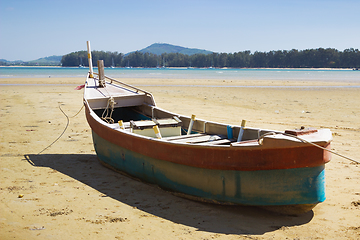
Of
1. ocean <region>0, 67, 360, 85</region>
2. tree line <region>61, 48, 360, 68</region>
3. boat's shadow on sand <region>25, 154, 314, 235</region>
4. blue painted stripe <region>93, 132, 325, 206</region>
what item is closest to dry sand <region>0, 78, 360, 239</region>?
boat's shadow on sand <region>25, 154, 314, 235</region>

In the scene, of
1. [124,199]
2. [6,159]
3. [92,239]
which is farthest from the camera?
[6,159]

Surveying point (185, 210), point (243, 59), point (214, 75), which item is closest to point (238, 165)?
point (185, 210)

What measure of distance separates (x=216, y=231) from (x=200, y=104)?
11.5 meters

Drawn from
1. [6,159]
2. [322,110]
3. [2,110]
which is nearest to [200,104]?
[322,110]

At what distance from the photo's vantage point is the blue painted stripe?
4070 millimetres

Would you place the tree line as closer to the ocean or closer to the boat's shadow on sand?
the ocean

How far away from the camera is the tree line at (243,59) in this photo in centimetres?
14825

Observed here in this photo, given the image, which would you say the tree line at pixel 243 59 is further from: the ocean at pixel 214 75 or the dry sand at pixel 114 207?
the dry sand at pixel 114 207

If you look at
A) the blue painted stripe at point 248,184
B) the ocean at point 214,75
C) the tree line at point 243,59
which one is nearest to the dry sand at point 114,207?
the blue painted stripe at point 248,184

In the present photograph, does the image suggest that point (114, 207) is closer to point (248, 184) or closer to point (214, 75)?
point (248, 184)

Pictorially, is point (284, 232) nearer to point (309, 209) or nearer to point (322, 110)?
point (309, 209)

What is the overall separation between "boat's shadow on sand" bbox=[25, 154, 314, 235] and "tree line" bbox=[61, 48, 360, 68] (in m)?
162

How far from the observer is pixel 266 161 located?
405 centimetres

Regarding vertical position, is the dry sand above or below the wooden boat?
below
